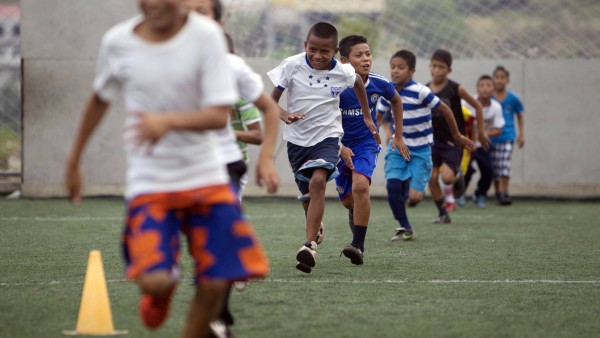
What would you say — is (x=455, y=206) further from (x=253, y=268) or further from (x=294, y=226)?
(x=253, y=268)

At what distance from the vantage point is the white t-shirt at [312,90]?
830 cm

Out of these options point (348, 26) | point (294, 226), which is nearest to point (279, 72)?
point (294, 226)

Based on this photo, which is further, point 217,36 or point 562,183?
point 562,183

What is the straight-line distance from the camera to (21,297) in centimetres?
660

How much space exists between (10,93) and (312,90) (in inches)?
343

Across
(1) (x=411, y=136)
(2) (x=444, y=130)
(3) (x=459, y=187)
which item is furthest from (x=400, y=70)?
(3) (x=459, y=187)

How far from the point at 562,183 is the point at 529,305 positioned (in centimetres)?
1052

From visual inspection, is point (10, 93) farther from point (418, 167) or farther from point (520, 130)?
point (520, 130)

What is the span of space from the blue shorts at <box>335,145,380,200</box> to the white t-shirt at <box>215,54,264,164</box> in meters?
3.45

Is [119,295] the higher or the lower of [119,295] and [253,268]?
the lower

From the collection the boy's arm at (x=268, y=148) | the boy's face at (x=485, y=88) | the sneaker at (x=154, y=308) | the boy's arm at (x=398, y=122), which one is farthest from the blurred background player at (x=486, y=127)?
the sneaker at (x=154, y=308)

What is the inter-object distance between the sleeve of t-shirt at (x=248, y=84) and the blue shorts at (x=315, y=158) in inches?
118

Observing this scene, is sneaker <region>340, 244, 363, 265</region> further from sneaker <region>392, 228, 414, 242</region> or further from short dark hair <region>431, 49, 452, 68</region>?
short dark hair <region>431, 49, 452, 68</region>

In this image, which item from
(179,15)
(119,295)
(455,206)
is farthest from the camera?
(455,206)
